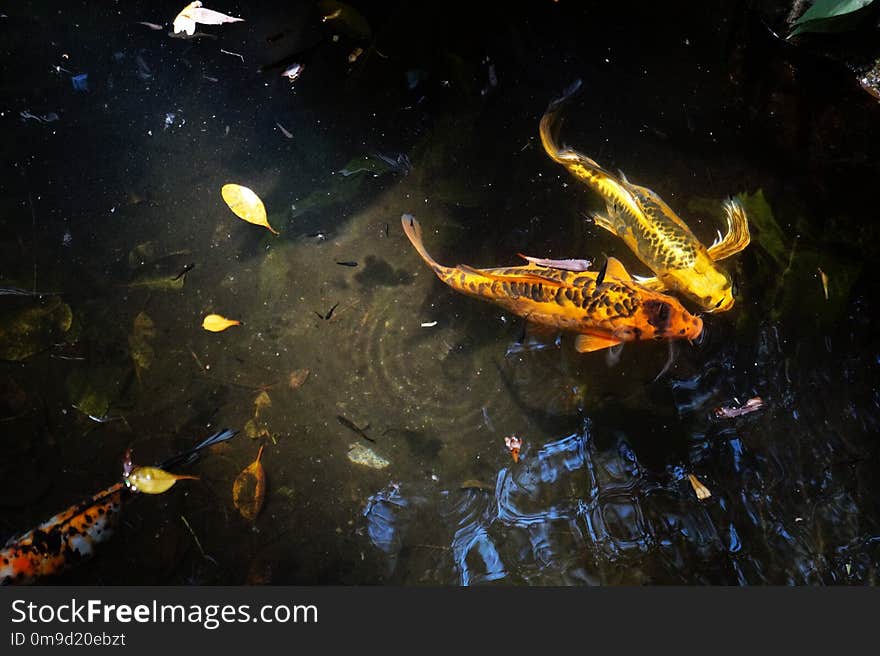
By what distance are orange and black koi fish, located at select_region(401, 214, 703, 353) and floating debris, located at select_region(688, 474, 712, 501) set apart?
0.56m

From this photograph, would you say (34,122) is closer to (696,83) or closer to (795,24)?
(696,83)

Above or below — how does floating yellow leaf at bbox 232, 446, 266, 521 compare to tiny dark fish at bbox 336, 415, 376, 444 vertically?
below

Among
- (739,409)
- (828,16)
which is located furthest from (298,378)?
(828,16)

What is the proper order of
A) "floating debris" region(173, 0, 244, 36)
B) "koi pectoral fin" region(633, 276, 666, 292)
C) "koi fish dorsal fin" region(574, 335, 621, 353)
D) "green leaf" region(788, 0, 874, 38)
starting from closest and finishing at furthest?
1. "green leaf" region(788, 0, 874, 38)
2. "koi fish dorsal fin" region(574, 335, 621, 353)
3. "koi pectoral fin" region(633, 276, 666, 292)
4. "floating debris" region(173, 0, 244, 36)

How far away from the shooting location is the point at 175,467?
2.49m

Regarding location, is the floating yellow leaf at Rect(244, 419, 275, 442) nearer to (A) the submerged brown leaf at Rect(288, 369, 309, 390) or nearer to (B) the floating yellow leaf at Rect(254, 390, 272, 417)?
(B) the floating yellow leaf at Rect(254, 390, 272, 417)

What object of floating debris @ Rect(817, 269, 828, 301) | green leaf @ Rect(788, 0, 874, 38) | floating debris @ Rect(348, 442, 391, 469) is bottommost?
floating debris @ Rect(348, 442, 391, 469)

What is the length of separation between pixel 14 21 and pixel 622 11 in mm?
2576

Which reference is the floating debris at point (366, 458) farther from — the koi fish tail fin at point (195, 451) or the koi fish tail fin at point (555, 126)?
the koi fish tail fin at point (555, 126)

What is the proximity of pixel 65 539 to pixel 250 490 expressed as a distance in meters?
0.68

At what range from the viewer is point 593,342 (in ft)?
8.15

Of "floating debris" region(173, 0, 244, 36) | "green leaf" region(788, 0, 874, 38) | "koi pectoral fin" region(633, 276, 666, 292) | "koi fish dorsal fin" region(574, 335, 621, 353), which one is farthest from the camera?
"floating debris" region(173, 0, 244, 36)

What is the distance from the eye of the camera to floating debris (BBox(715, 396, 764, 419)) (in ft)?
8.34

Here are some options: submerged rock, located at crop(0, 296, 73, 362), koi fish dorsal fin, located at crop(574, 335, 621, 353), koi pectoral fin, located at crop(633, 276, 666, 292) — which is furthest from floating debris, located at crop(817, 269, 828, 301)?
submerged rock, located at crop(0, 296, 73, 362)
